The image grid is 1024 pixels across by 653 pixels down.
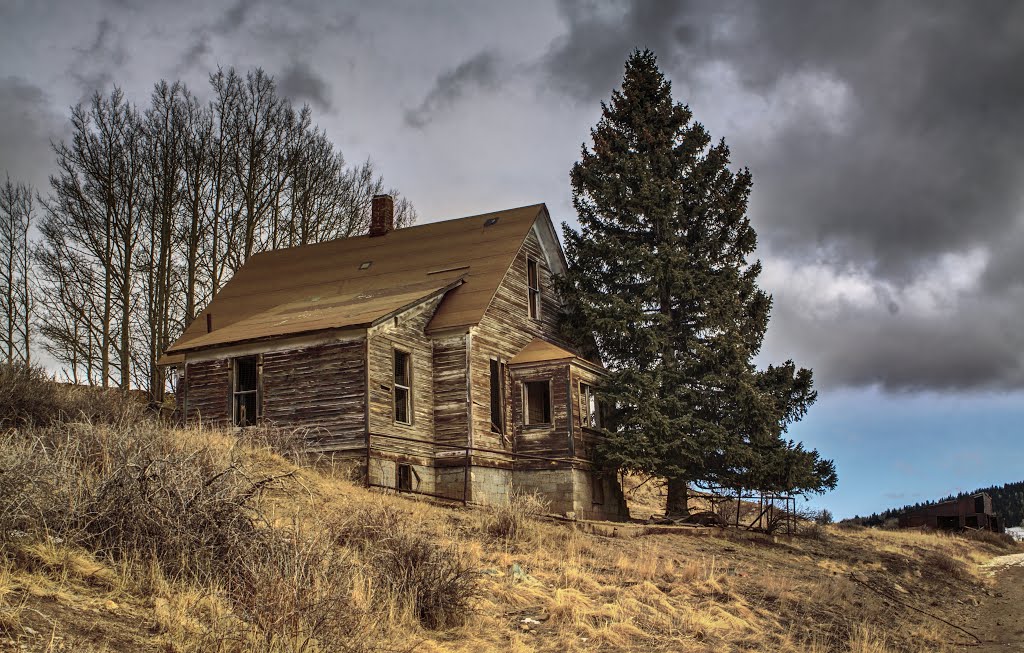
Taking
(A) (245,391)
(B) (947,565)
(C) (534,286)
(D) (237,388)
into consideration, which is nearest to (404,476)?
(A) (245,391)

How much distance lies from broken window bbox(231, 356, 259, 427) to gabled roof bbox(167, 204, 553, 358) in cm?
77

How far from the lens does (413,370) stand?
24859 millimetres

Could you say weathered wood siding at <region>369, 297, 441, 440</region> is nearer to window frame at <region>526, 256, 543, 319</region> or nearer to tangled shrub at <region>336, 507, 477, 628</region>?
window frame at <region>526, 256, 543, 319</region>

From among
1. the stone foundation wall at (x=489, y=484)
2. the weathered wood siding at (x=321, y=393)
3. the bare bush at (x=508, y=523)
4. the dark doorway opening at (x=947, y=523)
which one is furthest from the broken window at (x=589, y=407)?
the dark doorway opening at (x=947, y=523)

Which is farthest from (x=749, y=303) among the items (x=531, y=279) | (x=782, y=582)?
(x=782, y=582)

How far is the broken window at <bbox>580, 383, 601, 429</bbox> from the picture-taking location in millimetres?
26672

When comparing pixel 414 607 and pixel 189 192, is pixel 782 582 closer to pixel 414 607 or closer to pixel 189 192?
pixel 414 607

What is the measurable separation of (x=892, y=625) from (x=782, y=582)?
6.18ft

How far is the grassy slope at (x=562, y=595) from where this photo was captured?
8633 mm

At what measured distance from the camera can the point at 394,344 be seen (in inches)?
946

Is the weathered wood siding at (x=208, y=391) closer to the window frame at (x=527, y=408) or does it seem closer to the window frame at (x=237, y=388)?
the window frame at (x=237, y=388)

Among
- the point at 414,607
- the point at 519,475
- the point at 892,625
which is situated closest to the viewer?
the point at 414,607

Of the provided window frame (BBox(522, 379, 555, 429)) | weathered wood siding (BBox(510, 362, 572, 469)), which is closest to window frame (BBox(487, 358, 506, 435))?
weathered wood siding (BBox(510, 362, 572, 469))

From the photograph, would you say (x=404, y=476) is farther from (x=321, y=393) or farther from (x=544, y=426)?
(x=544, y=426)
